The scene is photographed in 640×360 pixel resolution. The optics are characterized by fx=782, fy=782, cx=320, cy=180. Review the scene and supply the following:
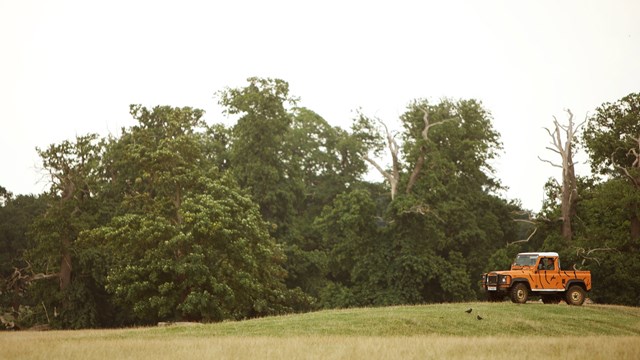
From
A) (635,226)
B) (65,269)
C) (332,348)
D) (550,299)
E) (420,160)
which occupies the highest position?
(420,160)

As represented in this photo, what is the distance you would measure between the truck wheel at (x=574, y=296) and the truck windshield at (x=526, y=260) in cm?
259

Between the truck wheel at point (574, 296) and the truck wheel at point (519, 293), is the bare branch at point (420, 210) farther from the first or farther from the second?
the truck wheel at point (519, 293)

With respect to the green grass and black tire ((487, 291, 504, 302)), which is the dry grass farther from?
black tire ((487, 291, 504, 302))

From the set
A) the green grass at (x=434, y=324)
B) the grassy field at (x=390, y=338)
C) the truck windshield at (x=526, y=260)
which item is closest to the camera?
the grassy field at (x=390, y=338)

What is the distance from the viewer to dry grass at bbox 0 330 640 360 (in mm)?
20781

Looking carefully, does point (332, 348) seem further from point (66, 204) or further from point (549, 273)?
point (66, 204)

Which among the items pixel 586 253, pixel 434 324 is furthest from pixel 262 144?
pixel 434 324

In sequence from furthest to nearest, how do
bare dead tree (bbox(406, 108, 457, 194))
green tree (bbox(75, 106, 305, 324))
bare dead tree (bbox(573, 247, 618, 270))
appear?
bare dead tree (bbox(406, 108, 457, 194)), bare dead tree (bbox(573, 247, 618, 270)), green tree (bbox(75, 106, 305, 324))

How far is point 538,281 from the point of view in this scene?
3697cm

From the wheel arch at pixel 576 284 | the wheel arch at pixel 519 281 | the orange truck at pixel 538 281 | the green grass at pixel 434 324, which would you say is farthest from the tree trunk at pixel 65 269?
the wheel arch at pixel 576 284

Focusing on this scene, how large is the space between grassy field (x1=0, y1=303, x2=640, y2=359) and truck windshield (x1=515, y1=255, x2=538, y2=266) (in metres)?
2.50

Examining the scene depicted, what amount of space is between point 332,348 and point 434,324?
28.3ft

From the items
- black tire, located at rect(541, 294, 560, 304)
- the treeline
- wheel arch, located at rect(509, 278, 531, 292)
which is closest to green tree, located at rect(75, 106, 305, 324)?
the treeline

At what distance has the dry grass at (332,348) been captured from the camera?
20.8m
